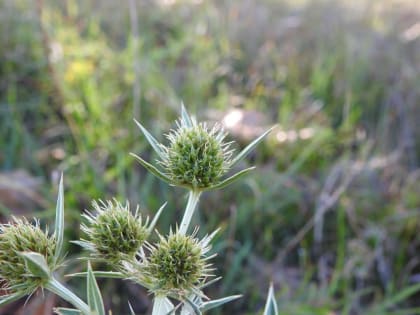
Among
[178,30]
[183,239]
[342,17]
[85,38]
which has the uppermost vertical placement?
[342,17]

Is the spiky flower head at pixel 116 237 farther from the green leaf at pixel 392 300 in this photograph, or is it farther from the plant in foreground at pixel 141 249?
the green leaf at pixel 392 300

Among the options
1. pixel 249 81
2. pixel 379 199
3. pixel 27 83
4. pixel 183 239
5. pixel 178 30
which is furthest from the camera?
pixel 178 30

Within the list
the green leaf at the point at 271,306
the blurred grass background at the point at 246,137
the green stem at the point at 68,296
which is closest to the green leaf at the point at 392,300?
the blurred grass background at the point at 246,137

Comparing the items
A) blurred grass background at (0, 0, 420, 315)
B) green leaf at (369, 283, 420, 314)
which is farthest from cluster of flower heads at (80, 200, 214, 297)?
green leaf at (369, 283, 420, 314)

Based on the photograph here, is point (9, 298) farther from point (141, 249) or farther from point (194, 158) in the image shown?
point (194, 158)

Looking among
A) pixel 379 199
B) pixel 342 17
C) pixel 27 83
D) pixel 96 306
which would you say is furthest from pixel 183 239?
pixel 342 17

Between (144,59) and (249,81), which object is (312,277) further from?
(144,59)
